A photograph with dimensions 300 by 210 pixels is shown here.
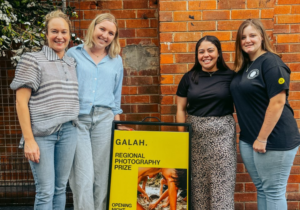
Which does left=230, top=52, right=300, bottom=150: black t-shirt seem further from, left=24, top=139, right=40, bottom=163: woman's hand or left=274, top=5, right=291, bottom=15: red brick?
left=24, top=139, right=40, bottom=163: woman's hand

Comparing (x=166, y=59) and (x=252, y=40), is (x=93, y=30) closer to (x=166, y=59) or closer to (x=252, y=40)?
(x=166, y=59)

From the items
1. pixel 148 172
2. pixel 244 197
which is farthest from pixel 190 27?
pixel 244 197

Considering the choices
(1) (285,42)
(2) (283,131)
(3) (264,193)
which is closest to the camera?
(2) (283,131)

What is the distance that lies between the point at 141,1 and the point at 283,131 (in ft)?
7.03

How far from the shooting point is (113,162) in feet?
8.51

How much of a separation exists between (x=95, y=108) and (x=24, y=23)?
3.84 feet

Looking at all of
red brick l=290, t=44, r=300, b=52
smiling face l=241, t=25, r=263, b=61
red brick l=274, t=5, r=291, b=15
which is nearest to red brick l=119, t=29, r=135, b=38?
smiling face l=241, t=25, r=263, b=61

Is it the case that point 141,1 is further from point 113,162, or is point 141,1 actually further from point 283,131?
point 283,131

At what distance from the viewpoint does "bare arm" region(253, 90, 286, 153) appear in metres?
2.11

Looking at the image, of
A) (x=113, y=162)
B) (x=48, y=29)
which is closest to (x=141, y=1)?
(x=48, y=29)

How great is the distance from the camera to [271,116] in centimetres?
214

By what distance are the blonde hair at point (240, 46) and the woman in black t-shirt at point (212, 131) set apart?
138 millimetres

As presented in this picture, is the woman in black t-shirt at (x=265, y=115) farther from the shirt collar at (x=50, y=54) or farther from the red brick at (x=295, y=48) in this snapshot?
the shirt collar at (x=50, y=54)

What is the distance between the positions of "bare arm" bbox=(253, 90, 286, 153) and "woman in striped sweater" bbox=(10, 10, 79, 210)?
1.49 m
